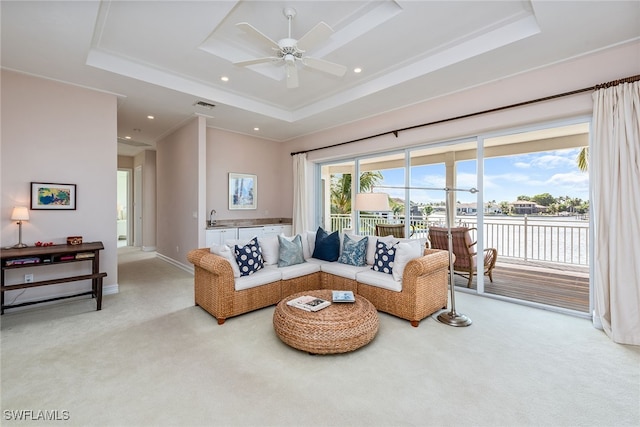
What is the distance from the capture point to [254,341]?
268cm

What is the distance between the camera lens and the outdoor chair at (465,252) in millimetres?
4219

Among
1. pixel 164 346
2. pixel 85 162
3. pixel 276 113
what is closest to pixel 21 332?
pixel 164 346

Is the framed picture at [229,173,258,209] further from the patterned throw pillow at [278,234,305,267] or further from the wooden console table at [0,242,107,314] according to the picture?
the wooden console table at [0,242,107,314]

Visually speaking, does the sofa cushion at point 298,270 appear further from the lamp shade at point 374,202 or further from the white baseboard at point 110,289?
the white baseboard at point 110,289

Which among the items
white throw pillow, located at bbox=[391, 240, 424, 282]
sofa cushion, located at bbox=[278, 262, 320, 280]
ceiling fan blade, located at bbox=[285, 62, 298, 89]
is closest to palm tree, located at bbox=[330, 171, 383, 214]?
sofa cushion, located at bbox=[278, 262, 320, 280]

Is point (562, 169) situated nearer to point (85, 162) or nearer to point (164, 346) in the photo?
point (164, 346)

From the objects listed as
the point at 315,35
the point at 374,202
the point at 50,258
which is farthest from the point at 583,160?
the point at 50,258

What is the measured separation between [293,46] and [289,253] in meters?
2.47

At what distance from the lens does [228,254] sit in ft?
10.9

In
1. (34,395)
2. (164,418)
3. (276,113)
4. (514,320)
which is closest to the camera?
(164,418)

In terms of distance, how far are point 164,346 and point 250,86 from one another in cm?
365

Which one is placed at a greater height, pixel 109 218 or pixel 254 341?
pixel 109 218

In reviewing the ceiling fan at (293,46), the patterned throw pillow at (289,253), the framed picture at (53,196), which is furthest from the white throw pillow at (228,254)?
the framed picture at (53,196)

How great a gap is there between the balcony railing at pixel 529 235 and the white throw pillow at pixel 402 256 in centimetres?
160
